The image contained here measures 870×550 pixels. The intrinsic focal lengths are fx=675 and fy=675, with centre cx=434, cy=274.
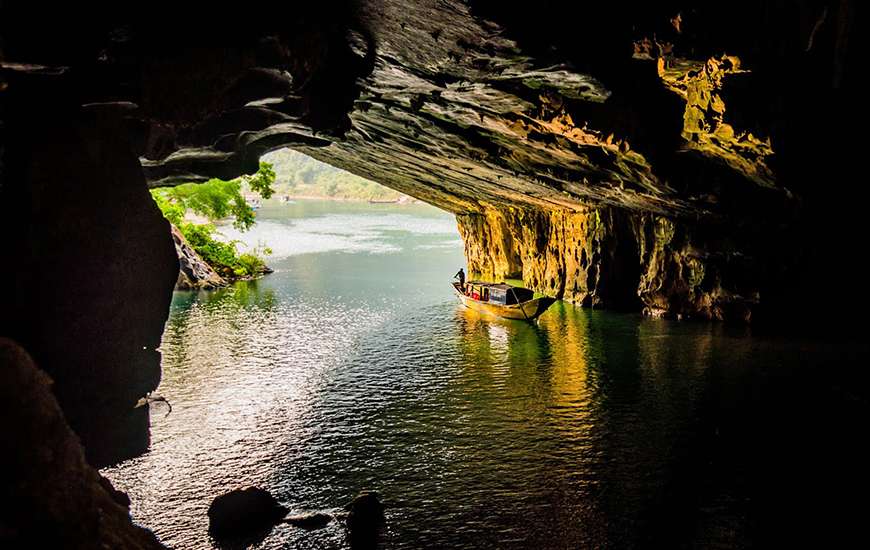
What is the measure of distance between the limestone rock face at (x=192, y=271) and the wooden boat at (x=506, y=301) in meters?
20.1

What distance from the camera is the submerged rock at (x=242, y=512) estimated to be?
1395 centimetres

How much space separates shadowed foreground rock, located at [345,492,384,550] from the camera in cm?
1346

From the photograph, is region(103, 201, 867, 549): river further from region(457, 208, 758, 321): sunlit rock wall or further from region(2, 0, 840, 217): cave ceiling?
region(2, 0, 840, 217): cave ceiling

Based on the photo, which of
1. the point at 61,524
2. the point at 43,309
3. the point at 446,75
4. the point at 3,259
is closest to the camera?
the point at 61,524

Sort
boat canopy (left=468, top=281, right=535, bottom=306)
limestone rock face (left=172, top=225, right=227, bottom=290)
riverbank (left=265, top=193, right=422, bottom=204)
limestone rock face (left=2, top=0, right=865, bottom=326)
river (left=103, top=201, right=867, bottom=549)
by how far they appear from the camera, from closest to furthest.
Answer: limestone rock face (left=2, top=0, right=865, bottom=326), river (left=103, top=201, right=867, bottom=549), boat canopy (left=468, top=281, right=535, bottom=306), limestone rock face (left=172, top=225, right=227, bottom=290), riverbank (left=265, top=193, right=422, bottom=204)

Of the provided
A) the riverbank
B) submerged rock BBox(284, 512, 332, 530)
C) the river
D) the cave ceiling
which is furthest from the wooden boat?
the riverbank

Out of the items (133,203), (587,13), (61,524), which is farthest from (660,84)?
(61,524)

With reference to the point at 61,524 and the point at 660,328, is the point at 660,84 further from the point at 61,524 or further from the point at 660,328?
the point at 61,524

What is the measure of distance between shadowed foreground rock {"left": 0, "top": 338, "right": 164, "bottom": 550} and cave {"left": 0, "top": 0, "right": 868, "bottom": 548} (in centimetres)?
3

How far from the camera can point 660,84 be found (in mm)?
20250

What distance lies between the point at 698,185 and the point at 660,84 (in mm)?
6630

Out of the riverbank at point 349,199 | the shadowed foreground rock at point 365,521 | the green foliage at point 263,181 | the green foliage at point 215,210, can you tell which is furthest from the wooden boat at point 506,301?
the riverbank at point 349,199

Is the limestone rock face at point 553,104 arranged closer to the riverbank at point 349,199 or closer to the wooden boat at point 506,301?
the wooden boat at point 506,301

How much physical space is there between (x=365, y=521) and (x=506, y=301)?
24.2 m
